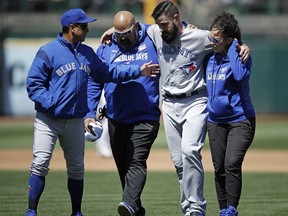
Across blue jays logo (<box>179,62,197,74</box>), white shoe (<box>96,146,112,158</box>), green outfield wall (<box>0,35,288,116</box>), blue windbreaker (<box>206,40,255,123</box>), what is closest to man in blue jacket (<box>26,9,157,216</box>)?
blue jays logo (<box>179,62,197,74</box>)

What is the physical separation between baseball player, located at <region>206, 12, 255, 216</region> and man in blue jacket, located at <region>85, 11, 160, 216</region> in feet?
2.04

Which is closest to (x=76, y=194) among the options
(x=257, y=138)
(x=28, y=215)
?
(x=28, y=215)

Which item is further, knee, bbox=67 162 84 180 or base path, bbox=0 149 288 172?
base path, bbox=0 149 288 172

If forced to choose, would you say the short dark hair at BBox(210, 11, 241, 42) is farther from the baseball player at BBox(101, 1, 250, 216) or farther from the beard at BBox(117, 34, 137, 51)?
the beard at BBox(117, 34, 137, 51)

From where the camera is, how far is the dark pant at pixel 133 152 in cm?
840

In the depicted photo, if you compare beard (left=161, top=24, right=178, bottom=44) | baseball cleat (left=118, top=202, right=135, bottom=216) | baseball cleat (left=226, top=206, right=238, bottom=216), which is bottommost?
baseball cleat (left=226, top=206, right=238, bottom=216)

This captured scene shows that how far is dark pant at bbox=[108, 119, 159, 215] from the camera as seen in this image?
840 cm

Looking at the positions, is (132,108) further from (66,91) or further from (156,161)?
(156,161)

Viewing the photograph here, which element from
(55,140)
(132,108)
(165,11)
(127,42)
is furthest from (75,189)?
(165,11)

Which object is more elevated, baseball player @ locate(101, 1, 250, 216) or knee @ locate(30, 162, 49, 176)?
baseball player @ locate(101, 1, 250, 216)

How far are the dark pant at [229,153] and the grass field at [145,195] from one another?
863 millimetres

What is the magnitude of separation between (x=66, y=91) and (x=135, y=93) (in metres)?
0.72

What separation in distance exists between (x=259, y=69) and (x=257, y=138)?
806cm

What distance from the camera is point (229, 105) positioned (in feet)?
27.9
